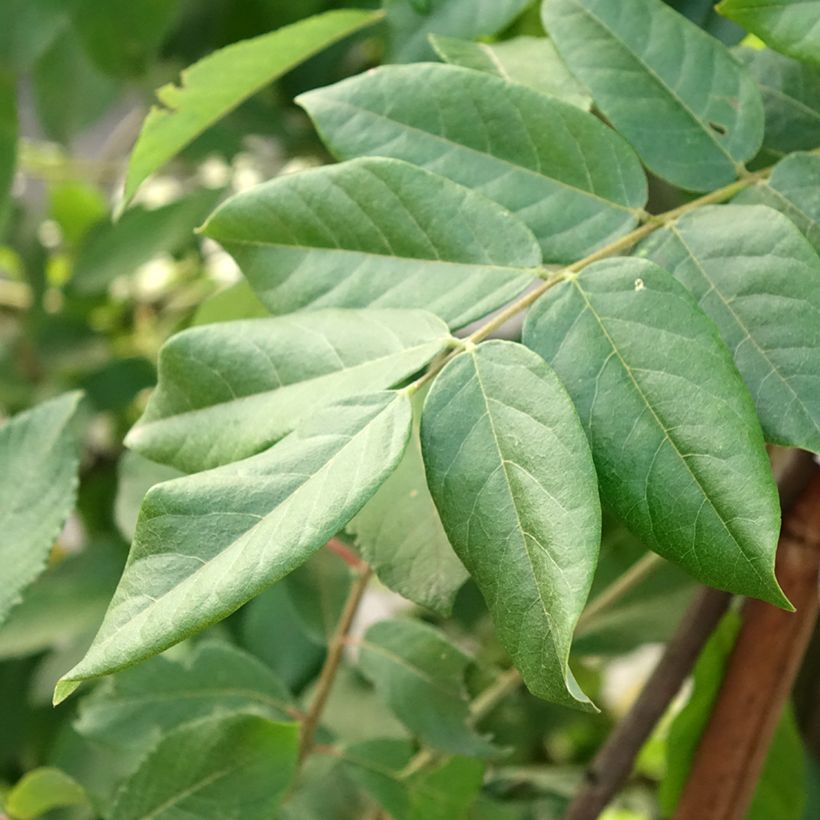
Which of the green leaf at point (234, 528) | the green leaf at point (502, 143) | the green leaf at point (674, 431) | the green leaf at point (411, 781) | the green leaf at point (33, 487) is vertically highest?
the green leaf at point (502, 143)

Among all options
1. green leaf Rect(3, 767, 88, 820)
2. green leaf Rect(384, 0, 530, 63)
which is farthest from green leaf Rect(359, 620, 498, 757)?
green leaf Rect(384, 0, 530, 63)

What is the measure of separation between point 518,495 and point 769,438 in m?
0.07

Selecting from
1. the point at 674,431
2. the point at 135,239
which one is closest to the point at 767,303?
the point at 674,431

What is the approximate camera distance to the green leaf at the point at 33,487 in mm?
371

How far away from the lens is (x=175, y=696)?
453mm

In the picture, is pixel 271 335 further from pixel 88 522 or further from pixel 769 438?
pixel 88 522

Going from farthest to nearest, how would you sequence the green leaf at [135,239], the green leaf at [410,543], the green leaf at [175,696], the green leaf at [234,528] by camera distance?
the green leaf at [135,239] → the green leaf at [175,696] → the green leaf at [410,543] → the green leaf at [234,528]

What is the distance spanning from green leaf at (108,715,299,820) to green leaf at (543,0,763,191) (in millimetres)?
242

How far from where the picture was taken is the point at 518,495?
26cm

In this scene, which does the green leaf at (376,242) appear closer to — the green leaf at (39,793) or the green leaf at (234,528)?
the green leaf at (234,528)

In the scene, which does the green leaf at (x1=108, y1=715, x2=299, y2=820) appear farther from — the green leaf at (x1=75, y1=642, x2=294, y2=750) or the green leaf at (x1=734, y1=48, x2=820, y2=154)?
the green leaf at (x1=734, y1=48, x2=820, y2=154)

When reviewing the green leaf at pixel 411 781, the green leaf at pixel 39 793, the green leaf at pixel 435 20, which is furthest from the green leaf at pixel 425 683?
the green leaf at pixel 435 20

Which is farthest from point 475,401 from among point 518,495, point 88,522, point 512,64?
point 88,522

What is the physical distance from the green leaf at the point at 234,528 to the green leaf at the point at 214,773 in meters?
0.14
